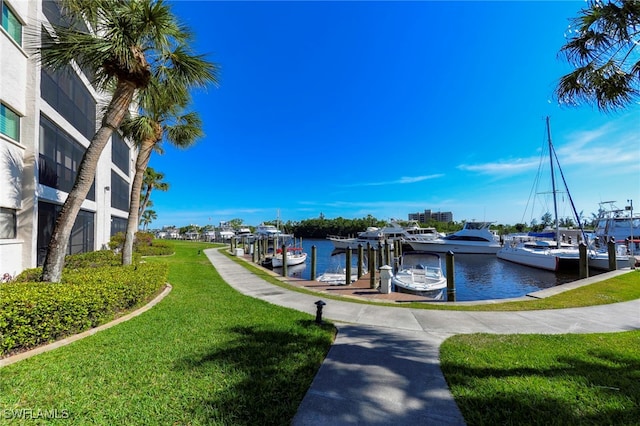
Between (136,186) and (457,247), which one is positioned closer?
(136,186)

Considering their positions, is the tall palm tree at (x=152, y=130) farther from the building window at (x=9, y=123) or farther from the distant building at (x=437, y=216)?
the distant building at (x=437, y=216)

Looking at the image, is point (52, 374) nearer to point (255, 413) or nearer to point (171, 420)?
point (171, 420)

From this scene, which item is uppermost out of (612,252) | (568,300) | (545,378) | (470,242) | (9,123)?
(9,123)

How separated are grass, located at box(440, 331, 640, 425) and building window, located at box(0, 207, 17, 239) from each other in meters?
12.0

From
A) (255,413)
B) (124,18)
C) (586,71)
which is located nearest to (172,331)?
(255,413)

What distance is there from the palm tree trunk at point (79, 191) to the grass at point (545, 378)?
26.0 feet

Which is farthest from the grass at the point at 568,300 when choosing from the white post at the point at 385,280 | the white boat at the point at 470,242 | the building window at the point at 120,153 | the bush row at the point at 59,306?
the white boat at the point at 470,242

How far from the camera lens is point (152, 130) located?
10.4m

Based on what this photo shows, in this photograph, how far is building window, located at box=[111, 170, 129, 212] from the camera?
65.1 ft

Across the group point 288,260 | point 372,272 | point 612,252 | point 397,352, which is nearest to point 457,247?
point 612,252

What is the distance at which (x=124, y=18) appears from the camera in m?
6.38

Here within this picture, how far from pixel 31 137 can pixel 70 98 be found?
15.1 feet

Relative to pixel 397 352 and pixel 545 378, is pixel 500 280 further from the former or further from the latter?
pixel 397 352

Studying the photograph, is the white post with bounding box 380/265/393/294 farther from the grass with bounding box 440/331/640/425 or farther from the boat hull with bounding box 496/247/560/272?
the boat hull with bounding box 496/247/560/272
